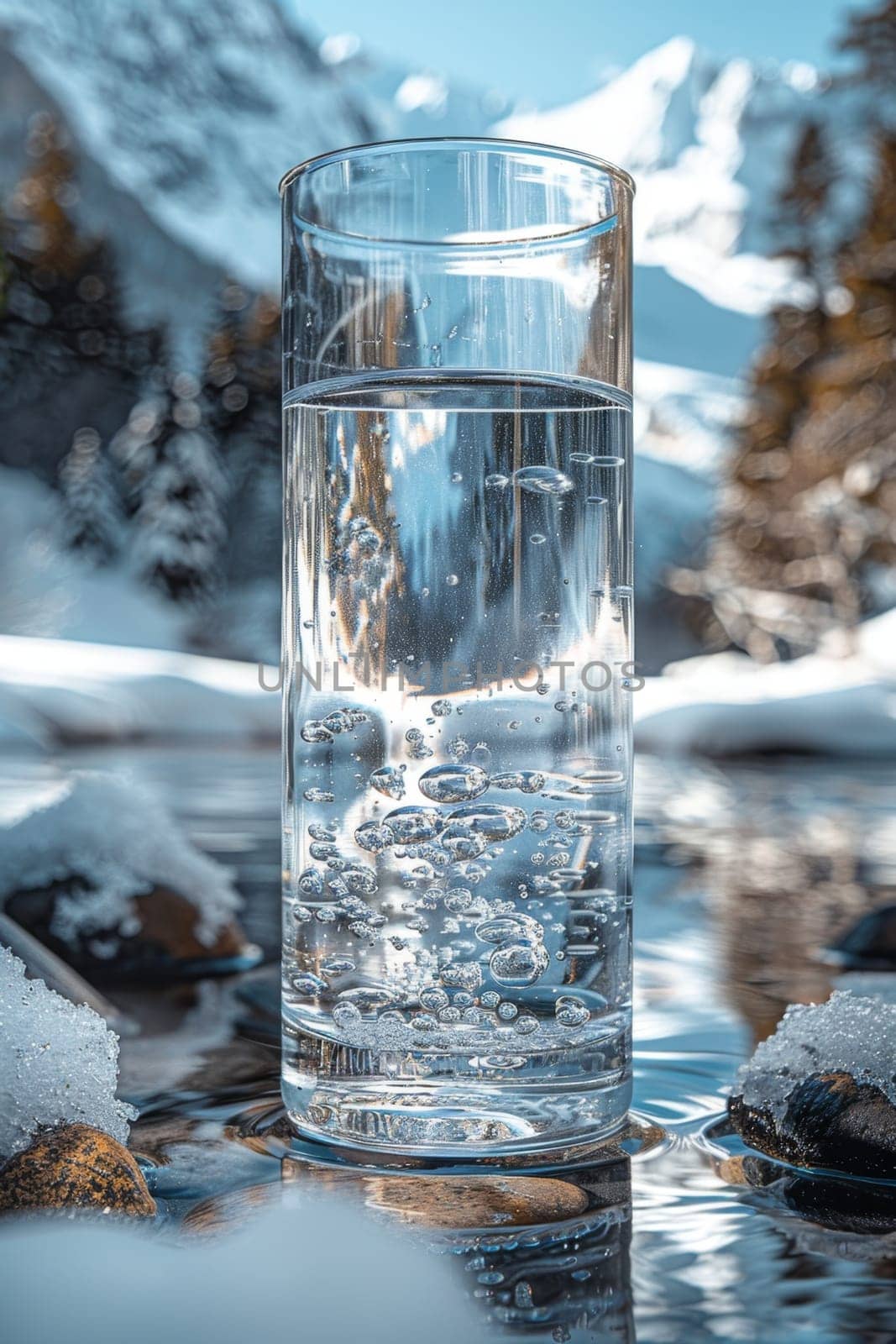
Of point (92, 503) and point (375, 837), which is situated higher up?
point (92, 503)

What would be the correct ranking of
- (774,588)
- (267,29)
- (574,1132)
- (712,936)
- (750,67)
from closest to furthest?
(574,1132)
(712,936)
(774,588)
(267,29)
(750,67)

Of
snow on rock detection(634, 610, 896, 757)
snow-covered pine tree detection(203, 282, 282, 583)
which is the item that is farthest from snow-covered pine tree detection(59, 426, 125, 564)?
snow on rock detection(634, 610, 896, 757)

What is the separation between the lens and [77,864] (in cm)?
147

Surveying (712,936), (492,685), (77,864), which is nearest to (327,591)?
(492,685)

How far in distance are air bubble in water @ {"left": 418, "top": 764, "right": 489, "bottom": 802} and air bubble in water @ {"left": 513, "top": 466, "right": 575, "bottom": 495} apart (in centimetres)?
17

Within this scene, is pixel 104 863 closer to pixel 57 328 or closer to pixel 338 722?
pixel 338 722

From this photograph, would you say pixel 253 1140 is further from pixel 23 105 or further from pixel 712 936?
pixel 23 105

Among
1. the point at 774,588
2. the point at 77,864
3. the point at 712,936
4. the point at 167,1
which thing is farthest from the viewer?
the point at 167,1

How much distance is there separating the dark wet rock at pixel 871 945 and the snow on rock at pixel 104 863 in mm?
717

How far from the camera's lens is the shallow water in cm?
56

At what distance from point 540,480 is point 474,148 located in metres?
0.20

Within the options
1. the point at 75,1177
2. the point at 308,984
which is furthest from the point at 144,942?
the point at 75,1177

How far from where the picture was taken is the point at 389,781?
783 mm

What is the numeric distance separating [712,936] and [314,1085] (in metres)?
0.98
